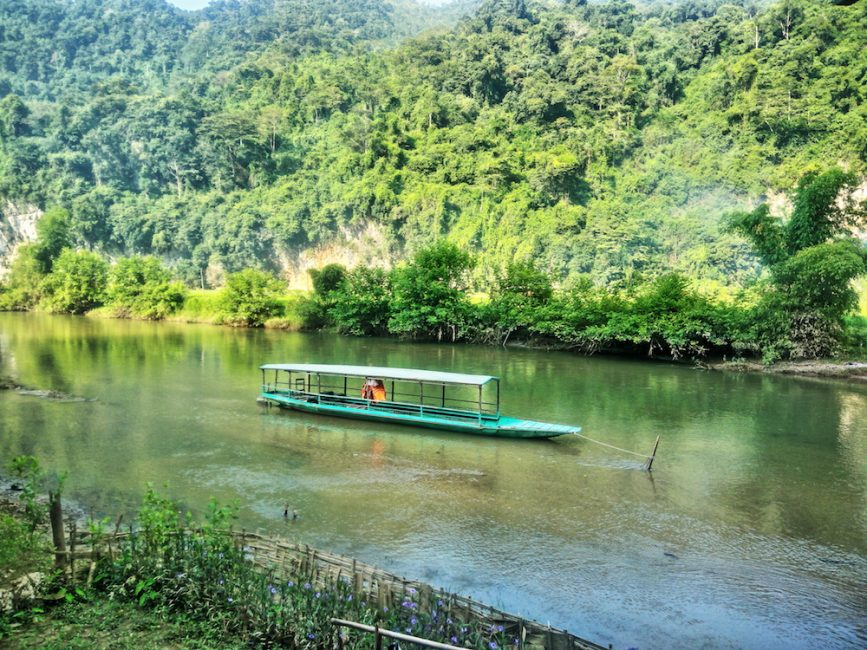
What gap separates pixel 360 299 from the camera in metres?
42.1

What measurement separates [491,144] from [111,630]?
70.1 meters

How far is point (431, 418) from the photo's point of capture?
1770cm

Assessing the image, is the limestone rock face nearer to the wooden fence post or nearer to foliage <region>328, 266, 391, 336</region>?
foliage <region>328, 266, 391, 336</region>

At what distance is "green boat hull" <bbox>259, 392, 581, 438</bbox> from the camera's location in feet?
55.0

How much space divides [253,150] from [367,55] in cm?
2838

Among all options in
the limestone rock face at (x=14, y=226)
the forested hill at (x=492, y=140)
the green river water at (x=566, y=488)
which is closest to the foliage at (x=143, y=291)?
the forested hill at (x=492, y=140)

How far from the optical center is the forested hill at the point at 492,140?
6197 centimetres

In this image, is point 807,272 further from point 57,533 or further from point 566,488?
point 57,533

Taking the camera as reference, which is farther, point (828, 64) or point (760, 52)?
point (760, 52)

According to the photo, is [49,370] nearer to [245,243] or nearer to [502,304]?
[502,304]

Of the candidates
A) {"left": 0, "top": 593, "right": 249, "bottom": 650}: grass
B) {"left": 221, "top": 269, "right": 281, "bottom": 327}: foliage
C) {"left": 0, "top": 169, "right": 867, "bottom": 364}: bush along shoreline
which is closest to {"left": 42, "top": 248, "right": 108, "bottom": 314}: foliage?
{"left": 0, "top": 169, "right": 867, "bottom": 364}: bush along shoreline

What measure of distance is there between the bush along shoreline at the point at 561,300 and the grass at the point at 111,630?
27.4m

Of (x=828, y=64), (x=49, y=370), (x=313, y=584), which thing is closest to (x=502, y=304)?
(x=49, y=370)

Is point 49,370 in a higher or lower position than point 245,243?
lower
